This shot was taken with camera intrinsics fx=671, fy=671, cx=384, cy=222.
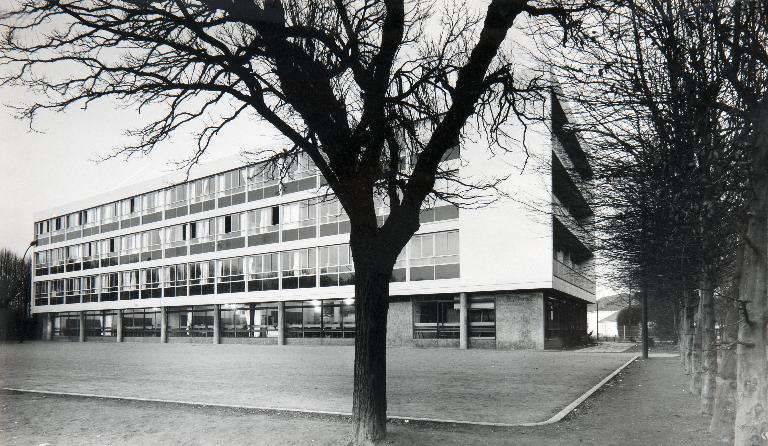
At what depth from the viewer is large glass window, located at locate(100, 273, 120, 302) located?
178 feet

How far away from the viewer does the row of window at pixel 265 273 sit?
3631cm

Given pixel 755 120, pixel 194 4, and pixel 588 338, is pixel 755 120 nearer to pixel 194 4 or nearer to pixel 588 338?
pixel 194 4

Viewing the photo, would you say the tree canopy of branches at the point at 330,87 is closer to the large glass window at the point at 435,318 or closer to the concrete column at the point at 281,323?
the large glass window at the point at 435,318

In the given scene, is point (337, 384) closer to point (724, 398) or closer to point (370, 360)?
point (370, 360)

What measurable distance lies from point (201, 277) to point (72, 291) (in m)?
19.6

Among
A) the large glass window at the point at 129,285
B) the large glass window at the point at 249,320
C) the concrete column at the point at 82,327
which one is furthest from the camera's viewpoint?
the concrete column at the point at 82,327

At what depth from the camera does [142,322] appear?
52469 mm

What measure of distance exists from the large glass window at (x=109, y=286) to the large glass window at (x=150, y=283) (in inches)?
144

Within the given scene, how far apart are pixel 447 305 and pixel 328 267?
305 inches

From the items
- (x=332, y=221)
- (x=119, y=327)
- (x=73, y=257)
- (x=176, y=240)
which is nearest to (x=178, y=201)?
(x=176, y=240)

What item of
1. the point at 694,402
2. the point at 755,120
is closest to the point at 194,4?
the point at 755,120

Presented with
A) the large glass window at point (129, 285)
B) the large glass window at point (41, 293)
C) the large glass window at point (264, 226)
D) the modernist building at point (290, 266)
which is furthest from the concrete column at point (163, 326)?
the large glass window at point (41, 293)

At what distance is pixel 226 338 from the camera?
151 feet

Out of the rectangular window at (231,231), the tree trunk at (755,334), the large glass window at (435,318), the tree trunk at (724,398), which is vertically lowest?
the large glass window at (435,318)
